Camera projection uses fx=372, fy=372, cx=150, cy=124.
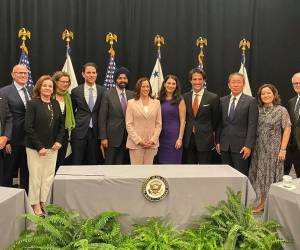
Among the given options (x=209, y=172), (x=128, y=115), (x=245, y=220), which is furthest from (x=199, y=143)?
(x=245, y=220)

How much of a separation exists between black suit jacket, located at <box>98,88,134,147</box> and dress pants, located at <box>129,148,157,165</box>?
29 cm

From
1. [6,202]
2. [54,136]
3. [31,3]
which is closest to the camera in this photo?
[6,202]

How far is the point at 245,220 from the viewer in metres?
2.59

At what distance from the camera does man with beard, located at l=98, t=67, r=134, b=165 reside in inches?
167

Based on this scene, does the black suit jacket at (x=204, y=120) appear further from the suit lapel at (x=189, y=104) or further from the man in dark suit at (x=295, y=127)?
the man in dark suit at (x=295, y=127)

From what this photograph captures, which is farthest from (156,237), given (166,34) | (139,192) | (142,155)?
(166,34)

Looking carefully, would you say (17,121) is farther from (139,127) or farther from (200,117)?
(200,117)

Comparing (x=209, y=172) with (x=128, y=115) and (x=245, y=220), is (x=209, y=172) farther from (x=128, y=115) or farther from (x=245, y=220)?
(x=128, y=115)

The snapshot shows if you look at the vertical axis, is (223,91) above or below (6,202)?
above

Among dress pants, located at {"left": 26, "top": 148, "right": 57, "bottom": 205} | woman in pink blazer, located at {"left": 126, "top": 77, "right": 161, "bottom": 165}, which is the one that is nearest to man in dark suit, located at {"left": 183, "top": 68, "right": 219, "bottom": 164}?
woman in pink blazer, located at {"left": 126, "top": 77, "right": 161, "bottom": 165}

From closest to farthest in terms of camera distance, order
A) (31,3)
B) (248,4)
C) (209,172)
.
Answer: (209,172), (31,3), (248,4)

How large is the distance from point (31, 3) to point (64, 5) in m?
0.46

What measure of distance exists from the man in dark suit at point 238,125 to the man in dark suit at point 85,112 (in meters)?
1.46

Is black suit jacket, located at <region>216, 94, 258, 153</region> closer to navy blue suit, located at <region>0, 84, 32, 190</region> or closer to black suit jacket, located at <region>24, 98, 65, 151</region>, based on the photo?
black suit jacket, located at <region>24, 98, 65, 151</region>
